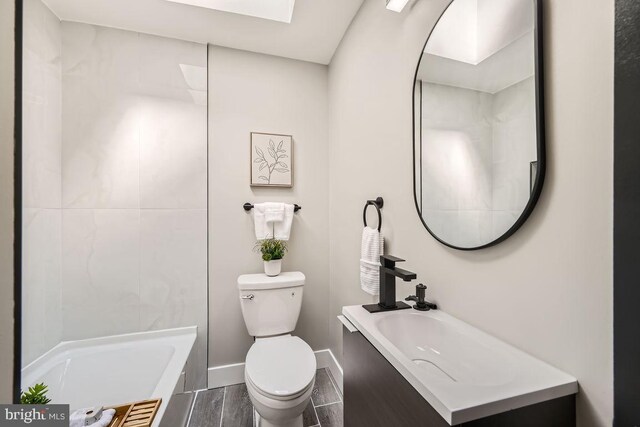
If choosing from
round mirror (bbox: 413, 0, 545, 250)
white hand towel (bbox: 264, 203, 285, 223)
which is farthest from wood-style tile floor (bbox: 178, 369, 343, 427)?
round mirror (bbox: 413, 0, 545, 250)

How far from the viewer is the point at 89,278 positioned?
5.70ft

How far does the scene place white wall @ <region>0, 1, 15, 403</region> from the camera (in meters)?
0.35

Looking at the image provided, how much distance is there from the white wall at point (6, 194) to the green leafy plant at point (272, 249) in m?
1.53

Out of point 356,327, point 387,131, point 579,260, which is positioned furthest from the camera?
point 387,131

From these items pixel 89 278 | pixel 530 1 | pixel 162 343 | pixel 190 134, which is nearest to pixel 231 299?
pixel 162 343

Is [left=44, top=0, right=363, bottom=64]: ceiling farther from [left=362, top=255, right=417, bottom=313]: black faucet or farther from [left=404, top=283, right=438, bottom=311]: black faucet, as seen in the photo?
[left=404, top=283, right=438, bottom=311]: black faucet

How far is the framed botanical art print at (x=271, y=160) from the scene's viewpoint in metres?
2.00

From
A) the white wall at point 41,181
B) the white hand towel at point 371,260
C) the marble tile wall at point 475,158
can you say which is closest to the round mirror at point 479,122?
the marble tile wall at point 475,158

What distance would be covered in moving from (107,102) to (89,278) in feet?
3.88

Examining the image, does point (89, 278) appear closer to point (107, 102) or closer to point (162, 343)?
point (162, 343)

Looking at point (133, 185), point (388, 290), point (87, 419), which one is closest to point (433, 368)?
point (388, 290)

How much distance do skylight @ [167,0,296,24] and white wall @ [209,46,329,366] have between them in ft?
1.31

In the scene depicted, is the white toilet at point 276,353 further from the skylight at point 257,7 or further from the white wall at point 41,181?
the skylight at point 257,7

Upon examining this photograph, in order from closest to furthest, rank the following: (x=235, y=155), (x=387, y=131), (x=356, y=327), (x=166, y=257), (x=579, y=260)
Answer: (x=579, y=260) < (x=356, y=327) < (x=387, y=131) < (x=166, y=257) < (x=235, y=155)
